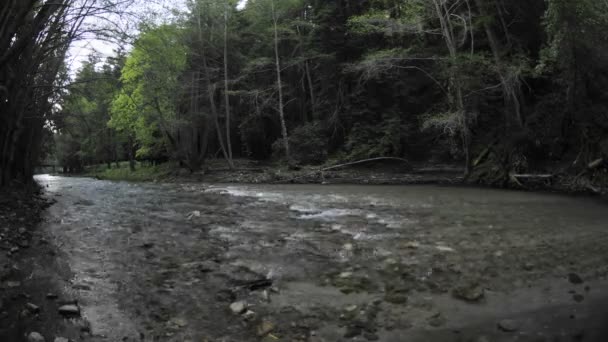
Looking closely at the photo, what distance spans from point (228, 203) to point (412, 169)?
523 inches

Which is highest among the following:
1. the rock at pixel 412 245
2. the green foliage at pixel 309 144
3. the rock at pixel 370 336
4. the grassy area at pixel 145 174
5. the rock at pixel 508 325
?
the green foliage at pixel 309 144

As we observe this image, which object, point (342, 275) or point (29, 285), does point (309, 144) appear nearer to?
point (342, 275)

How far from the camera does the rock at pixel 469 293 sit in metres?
3.91

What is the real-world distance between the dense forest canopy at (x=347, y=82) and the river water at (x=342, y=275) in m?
3.70

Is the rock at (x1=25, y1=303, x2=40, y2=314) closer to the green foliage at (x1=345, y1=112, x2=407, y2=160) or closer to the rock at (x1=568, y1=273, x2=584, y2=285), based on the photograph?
the rock at (x1=568, y1=273, x2=584, y2=285)

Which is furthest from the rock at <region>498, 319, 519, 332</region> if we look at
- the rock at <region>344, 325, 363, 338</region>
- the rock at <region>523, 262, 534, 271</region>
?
the rock at <region>523, 262, 534, 271</region>

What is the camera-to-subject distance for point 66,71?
13.2 metres

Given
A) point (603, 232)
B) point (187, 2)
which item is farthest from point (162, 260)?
point (187, 2)

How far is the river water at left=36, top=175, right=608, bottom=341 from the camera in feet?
11.0

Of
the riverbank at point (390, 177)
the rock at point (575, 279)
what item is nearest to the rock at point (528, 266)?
the rock at point (575, 279)

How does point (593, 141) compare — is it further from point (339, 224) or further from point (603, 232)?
point (339, 224)

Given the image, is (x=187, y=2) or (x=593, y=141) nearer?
(x=593, y=141)

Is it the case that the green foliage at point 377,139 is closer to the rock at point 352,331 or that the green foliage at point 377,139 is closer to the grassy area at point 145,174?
the grassy area at point 145,174

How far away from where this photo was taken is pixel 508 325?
3273mm
